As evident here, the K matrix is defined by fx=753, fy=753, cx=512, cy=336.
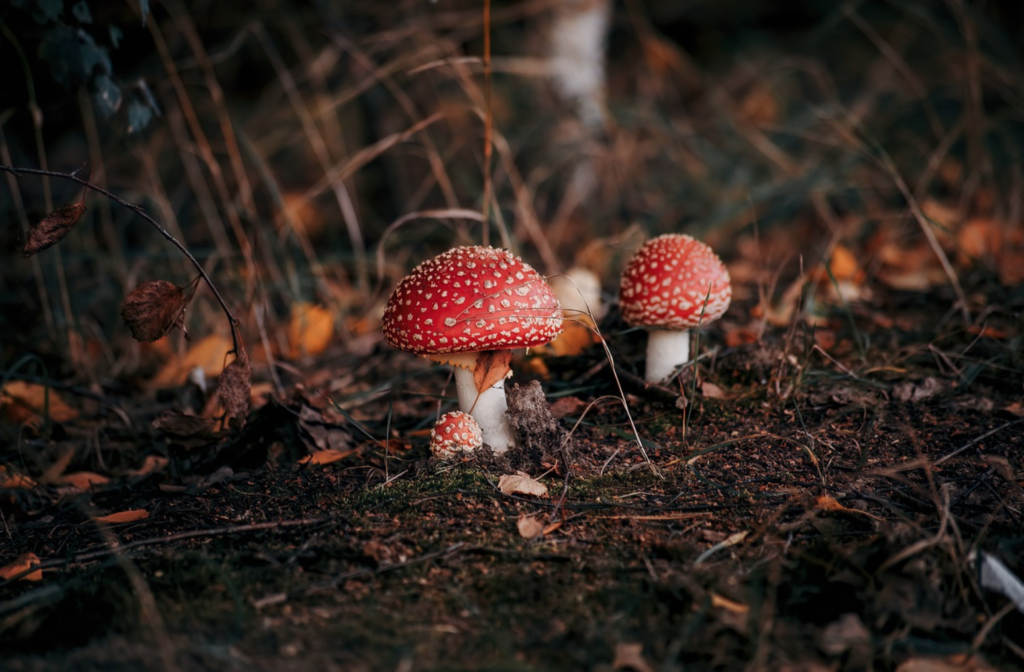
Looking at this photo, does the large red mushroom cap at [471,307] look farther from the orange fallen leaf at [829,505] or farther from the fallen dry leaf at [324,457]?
the orange fallen leaf at [829,505]

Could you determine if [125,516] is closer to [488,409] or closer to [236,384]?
[236,384]

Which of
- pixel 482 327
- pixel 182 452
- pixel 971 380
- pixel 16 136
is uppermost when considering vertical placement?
pixel 16 136

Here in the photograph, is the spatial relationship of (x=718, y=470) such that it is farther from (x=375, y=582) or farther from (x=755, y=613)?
(x=375, y=582)

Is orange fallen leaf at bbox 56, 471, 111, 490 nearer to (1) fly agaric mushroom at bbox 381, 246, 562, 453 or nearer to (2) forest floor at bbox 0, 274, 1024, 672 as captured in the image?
(2) forest floor at bbox 0, 274, 1024, 672

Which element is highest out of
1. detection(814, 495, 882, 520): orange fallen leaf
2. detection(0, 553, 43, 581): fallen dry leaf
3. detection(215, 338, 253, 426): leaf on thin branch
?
detection(215, 338, 253, 426): leaf on thin branch

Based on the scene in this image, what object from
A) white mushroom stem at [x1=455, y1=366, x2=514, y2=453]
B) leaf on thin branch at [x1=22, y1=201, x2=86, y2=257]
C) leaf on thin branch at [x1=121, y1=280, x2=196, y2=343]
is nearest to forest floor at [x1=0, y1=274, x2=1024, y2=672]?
white mushroom stem at [x1=455, y1=366, x2=514, y2=453]

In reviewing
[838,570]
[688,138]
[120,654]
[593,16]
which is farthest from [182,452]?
[593,16]
